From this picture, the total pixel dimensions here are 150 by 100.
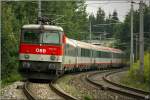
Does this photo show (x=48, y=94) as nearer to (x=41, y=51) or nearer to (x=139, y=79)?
(x=41, y=51)

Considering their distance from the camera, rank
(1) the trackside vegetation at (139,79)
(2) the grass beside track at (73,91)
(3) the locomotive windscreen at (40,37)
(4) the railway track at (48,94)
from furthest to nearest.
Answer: (1) the trackside vegetation at (139,79) < (3) the locomotive windscreen at (40,37) < (2) the grass beside track at (73,91) < (4) the railway track at (48,94)

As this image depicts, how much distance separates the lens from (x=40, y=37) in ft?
72.1

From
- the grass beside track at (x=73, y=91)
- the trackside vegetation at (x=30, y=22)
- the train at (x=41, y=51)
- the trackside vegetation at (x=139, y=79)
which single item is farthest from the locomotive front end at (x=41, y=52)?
the trackside vegetation at (x=139, y=79)

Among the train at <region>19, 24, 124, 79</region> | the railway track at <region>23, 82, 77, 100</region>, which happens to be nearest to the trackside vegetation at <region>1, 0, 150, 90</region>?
the railway track at <region>23, 82, 77, 100</region>

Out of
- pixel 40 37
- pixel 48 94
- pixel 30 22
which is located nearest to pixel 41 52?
pixel 40 37

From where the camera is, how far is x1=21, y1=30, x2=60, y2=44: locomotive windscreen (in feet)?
72.1

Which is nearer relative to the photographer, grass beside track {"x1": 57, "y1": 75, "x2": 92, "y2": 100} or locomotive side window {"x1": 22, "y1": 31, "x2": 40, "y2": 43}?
grass beside track {"x1": 57, "y1": 75, "x2": 92, "y2": 100}

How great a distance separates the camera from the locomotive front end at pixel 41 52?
70.7 ft

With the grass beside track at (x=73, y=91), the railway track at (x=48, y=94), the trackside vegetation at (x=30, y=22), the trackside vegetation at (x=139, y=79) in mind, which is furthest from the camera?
the trackside vegetation at (x=30, y=22)

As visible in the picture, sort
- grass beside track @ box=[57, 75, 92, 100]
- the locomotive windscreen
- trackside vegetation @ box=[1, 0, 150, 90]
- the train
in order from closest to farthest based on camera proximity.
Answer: grass beside track @ box=[57, 75, 92, 100]
the train
the locomotive windscreen
trackside vegetation @ box=[1, 0, 150, 90]

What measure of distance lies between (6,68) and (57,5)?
902 inches

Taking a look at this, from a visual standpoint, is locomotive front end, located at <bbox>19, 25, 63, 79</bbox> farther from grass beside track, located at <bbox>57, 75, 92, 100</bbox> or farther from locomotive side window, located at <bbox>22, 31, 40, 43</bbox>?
grass beside track, located at <bbox>57, 75, 92, 100</bbox>

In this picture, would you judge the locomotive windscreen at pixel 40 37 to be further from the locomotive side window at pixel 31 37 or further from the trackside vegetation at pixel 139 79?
the trackside vegetation at pixel 139 79

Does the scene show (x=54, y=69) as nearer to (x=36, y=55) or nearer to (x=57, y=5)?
(x=36, y=55)
